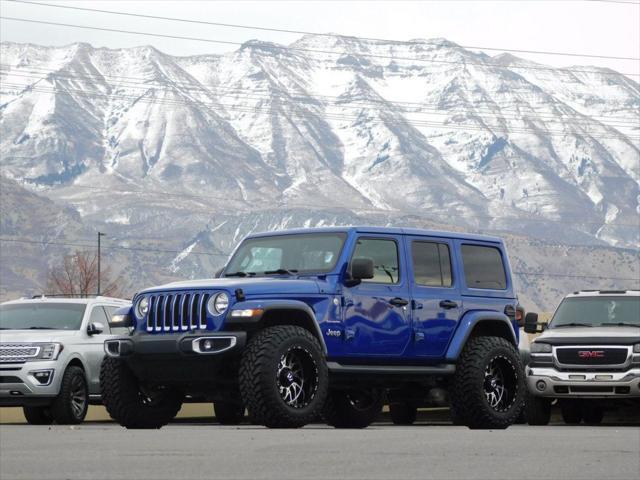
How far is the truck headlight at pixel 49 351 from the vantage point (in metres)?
22.5

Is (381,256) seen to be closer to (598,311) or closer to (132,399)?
(132,399)

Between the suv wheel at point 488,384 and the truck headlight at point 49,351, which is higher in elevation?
the suv wheel at point 488,384

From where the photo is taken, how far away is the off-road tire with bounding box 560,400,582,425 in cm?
2406

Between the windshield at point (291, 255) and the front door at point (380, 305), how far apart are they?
10.8 inches

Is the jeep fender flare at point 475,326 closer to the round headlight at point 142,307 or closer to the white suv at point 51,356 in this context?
the round headlight at point 142,307

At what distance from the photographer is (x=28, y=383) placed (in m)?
22.2

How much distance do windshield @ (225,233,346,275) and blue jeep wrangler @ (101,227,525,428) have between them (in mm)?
16

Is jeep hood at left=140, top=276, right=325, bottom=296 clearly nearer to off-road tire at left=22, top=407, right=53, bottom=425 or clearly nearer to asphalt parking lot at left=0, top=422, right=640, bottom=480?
asphalt parking lot at left=0, top=422, right=640, bottom=480

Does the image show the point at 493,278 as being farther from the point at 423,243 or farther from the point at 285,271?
the point at 285,271

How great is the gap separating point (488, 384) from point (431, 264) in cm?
159

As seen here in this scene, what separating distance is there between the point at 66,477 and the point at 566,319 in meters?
14.6

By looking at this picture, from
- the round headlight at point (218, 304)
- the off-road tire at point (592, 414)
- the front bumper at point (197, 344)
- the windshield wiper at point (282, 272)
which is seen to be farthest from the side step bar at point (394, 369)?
the off-road tire at point (592, 414)

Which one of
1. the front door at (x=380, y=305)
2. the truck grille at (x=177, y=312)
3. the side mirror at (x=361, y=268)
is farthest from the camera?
the front door at (x=380, y=305)

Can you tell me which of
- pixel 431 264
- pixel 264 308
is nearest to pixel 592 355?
pixel 431 264
